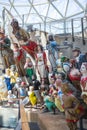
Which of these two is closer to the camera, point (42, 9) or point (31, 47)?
point (31, 47)

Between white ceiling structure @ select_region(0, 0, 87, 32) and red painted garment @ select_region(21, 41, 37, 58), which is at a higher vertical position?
white ceiling structure @ select_region(0, 0, 87, 32)

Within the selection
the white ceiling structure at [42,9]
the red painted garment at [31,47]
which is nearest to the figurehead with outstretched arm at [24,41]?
the red painted garment at [31,47]

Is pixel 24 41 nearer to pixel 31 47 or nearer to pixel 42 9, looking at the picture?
pixel 31 47

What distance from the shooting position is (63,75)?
22.7 feet

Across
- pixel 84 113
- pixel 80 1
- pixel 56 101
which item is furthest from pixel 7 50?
pixel 80 1

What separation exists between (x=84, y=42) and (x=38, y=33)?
105 inches

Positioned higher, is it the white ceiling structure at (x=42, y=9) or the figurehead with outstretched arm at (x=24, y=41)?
the white ceiling structure at (x=42, y=9)

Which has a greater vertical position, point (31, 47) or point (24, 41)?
point (24, 41)

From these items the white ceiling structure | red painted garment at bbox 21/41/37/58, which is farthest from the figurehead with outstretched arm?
the white ceiling structure

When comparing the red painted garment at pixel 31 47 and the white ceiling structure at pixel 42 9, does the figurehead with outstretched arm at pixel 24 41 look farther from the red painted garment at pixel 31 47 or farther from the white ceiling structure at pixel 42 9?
the white ceiling structure at pixel 42 9

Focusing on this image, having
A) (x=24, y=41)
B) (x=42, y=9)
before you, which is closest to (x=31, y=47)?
(x=24, y=41)

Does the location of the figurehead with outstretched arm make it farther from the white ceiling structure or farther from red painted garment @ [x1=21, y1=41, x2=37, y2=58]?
the white ceiling structure

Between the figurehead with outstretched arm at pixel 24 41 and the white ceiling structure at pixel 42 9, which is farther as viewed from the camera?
the white ceiling structure at pixel 42 9

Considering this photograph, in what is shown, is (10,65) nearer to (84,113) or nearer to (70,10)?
(84,113)
